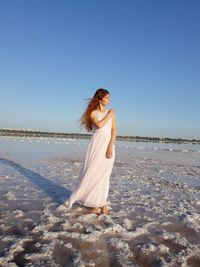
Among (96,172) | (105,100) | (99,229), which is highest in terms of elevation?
(105,100)

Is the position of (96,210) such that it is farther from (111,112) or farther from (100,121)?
(111,112)

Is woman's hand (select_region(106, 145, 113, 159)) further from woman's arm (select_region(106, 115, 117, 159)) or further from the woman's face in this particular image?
the woman's face

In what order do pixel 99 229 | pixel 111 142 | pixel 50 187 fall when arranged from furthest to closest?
pixel 50 187 → pixel 111 142 → pixel 99 229

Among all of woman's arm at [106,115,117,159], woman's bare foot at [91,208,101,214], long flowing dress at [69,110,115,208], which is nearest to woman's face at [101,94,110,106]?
long flowing dress at [69,110,115,208]

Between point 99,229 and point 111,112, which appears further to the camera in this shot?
point 111,112

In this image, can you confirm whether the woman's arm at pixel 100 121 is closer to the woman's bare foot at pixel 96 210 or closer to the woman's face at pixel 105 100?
the woman's face at pixel 105 100

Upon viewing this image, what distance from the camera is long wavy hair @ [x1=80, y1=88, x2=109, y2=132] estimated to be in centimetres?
684

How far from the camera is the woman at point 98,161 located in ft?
22.1

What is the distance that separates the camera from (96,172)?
266 inches

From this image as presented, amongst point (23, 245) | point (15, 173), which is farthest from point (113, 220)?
point (15, 173)

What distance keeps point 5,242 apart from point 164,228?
280 centimetres

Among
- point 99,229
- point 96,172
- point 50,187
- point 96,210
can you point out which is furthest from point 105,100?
point 50,187

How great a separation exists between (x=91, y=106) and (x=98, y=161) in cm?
114

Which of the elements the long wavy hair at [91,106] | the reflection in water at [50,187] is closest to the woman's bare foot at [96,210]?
the reflection in water at [50,187]
